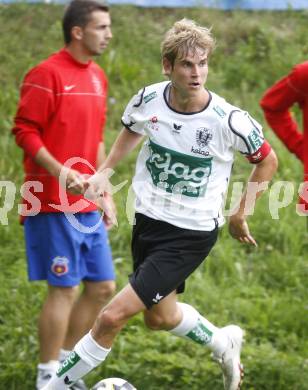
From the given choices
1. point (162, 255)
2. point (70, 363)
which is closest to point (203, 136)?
point (162, 255)

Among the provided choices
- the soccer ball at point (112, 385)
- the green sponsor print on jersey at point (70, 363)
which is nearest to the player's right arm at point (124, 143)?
the green sponsor print on jersey at point (70, 363)

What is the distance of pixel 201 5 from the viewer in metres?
10.9

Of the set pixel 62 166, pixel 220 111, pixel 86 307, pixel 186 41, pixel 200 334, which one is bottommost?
pixel 86 307

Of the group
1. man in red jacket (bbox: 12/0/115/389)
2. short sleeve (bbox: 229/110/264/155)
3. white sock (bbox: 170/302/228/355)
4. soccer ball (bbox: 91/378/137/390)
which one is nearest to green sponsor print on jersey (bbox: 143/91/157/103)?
short sleeve (bbox: 229/110/264/155)

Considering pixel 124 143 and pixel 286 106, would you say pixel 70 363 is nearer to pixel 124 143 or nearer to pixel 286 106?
pixel 124 143

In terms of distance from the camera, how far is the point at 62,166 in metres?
6.27

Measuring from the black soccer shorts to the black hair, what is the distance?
1429mm

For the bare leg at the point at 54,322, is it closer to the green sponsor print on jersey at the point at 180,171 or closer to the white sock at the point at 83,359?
the white sock at the point at 83,359

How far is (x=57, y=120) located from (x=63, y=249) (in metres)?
0.79

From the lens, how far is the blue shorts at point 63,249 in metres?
6.41

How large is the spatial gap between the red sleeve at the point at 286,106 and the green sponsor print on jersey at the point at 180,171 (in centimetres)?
92

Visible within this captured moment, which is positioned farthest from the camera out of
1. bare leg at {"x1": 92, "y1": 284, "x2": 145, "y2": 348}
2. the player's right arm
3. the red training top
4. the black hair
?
the black hair

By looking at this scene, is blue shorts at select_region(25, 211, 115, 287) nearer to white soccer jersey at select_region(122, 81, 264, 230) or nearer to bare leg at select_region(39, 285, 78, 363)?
bare leg at select_region(39, 285, 78, 363)

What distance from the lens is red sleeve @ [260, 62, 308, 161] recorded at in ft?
20.6
